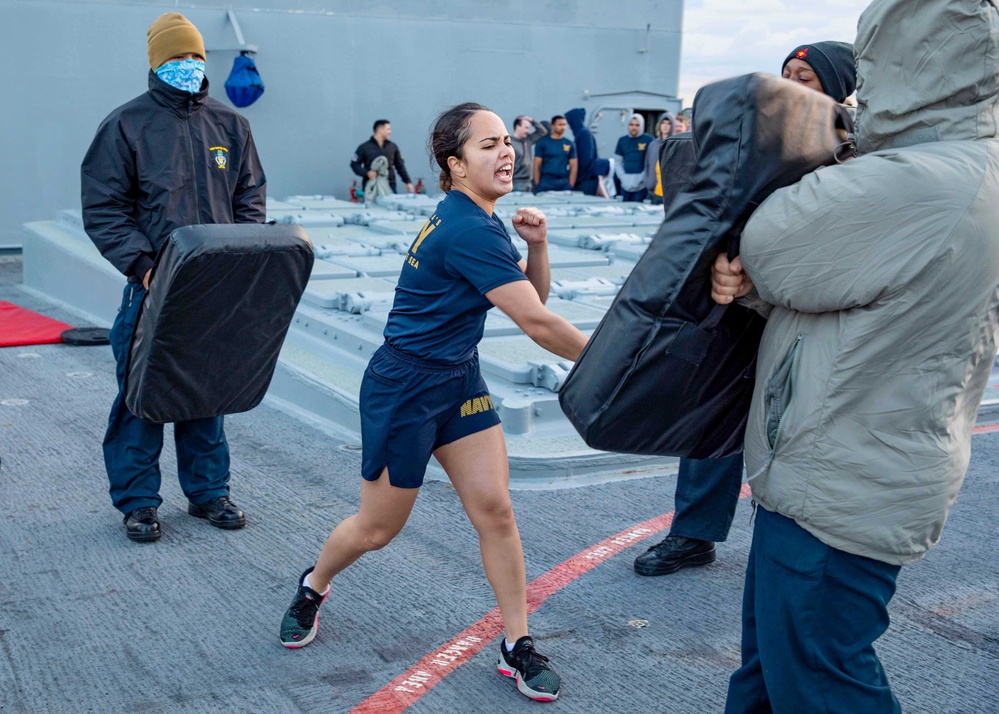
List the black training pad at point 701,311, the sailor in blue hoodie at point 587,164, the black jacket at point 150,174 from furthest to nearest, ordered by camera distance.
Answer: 1. the sailor in blue hoodie at point 587,164
2. the black jacket at point 150,174
3. the black training pad at point 701,311

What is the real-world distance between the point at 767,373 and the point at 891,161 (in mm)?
525

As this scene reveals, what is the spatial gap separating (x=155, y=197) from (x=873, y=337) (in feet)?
11.0

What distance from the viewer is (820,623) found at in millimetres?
2152

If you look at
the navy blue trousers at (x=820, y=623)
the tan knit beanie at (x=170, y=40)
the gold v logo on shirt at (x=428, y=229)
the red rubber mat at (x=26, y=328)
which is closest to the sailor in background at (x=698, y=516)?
the gold v logo on shirt at (x=428, y=229)

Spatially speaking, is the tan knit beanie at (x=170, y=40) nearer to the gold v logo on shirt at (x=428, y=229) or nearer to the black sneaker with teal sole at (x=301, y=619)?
the gold v logo on shirt at (x=428, y=229)

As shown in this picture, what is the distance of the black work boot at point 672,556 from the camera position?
4.16m

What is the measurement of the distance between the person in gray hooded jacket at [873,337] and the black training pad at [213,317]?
97.6 inches

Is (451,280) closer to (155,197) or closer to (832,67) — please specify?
(832,67)

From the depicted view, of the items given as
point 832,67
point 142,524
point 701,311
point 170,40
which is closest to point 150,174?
point 170,40

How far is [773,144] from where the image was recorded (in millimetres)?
2105

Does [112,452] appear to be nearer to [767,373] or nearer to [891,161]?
[767,373]

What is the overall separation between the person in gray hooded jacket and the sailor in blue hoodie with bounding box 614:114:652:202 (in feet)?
47.8

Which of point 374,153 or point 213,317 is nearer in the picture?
point 213,317

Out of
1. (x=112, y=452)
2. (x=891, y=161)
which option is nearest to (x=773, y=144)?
(x=891, y=161)
